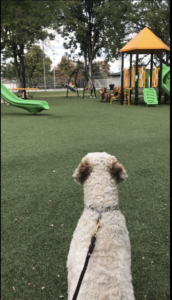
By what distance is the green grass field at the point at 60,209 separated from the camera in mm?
2178

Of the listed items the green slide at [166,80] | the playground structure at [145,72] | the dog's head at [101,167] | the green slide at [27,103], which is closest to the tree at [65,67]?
the playground structure at [145,72]

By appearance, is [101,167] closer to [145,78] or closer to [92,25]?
[145,78]

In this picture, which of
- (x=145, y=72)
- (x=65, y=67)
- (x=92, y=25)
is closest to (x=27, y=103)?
(x=145, y=72)

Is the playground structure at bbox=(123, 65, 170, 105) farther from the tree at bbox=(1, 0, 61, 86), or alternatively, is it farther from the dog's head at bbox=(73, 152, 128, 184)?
the dog's head at bbox=(73, 152, 128, 184)

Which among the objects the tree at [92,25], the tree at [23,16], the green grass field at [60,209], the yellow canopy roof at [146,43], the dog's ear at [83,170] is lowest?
the green grass field at [60,209]

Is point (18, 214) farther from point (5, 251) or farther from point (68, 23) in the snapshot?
point (68, 23)

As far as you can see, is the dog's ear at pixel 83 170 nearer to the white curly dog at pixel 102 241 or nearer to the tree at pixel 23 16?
the white curly dog at pixel 102 241

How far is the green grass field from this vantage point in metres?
2.18

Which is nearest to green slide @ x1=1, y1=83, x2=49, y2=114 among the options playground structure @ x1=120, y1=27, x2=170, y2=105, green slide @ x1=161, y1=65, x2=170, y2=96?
playground structure @ x1=120, y1=27, x2=170, y2=105

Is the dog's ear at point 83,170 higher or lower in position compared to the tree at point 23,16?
lower

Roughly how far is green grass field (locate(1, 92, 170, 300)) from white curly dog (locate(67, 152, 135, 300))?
0.82 metres

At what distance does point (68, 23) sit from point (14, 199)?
30.8 m

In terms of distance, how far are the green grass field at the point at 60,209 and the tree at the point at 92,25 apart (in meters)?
23.7

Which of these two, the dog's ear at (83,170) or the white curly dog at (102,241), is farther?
the dog's ear at (83,170)
